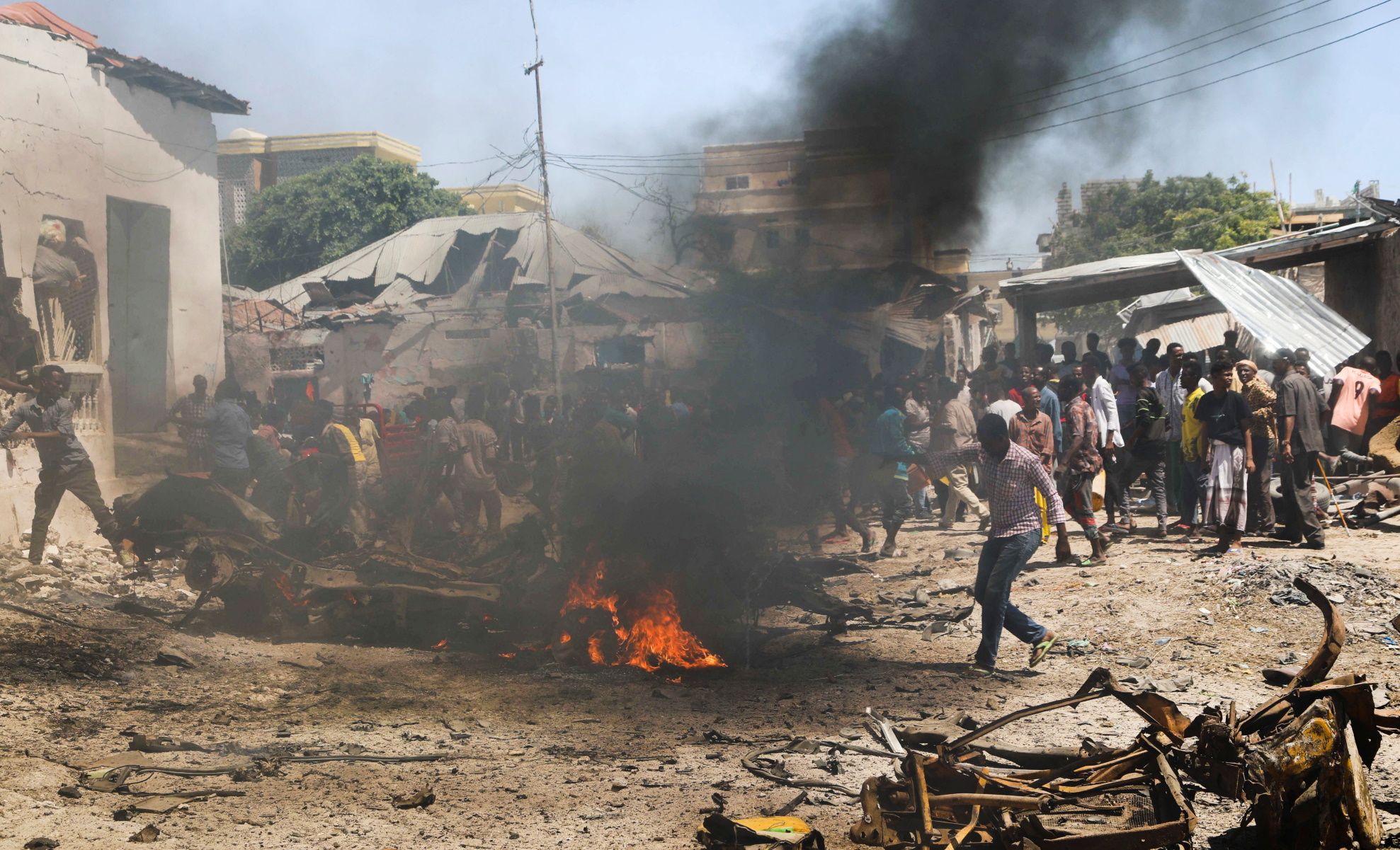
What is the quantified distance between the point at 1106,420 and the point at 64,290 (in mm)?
11480

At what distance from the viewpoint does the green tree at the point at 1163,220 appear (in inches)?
1368

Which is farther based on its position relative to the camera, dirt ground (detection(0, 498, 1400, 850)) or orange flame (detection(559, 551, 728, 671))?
orange flame (detection(559, 551, 728, 671))

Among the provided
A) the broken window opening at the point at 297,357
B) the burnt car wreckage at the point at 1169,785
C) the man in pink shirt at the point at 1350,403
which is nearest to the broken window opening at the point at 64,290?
the burnt car wreckage at the point at 1169,785

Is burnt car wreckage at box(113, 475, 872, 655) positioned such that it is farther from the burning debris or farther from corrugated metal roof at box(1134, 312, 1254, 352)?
corrugated metal roof at box(1134, 312, 1254, 352)

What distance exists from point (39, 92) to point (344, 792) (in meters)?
9.52

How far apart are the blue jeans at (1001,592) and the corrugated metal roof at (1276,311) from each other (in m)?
7.01

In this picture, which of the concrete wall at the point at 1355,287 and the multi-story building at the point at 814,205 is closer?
the concrete wall at the point at 1355,287

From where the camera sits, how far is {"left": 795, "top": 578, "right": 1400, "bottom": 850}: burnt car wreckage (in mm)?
3133

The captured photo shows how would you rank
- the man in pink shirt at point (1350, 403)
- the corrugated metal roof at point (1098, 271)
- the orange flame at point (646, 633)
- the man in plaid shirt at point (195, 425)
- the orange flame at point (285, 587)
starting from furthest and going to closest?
the corrugated metal roof at point (1098, 271)
the man in plaid shirt at point (195, 425)
the man in pink shirt at point (1350, 403)
the orange flame at point (285, 587)
the orange flame at point (646, 633)

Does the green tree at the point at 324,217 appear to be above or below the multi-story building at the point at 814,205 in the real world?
above

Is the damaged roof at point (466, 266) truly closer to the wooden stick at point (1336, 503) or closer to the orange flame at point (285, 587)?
the wooden stick at point (1336, 503)

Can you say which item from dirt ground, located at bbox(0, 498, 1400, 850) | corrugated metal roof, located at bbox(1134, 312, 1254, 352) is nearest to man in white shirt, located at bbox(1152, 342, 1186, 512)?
dirt ground, located at bbox(0, 498, 1400, 850)

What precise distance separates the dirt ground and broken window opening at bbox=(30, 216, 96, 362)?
2972mm

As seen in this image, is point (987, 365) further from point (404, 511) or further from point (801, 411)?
point (404, 511)
